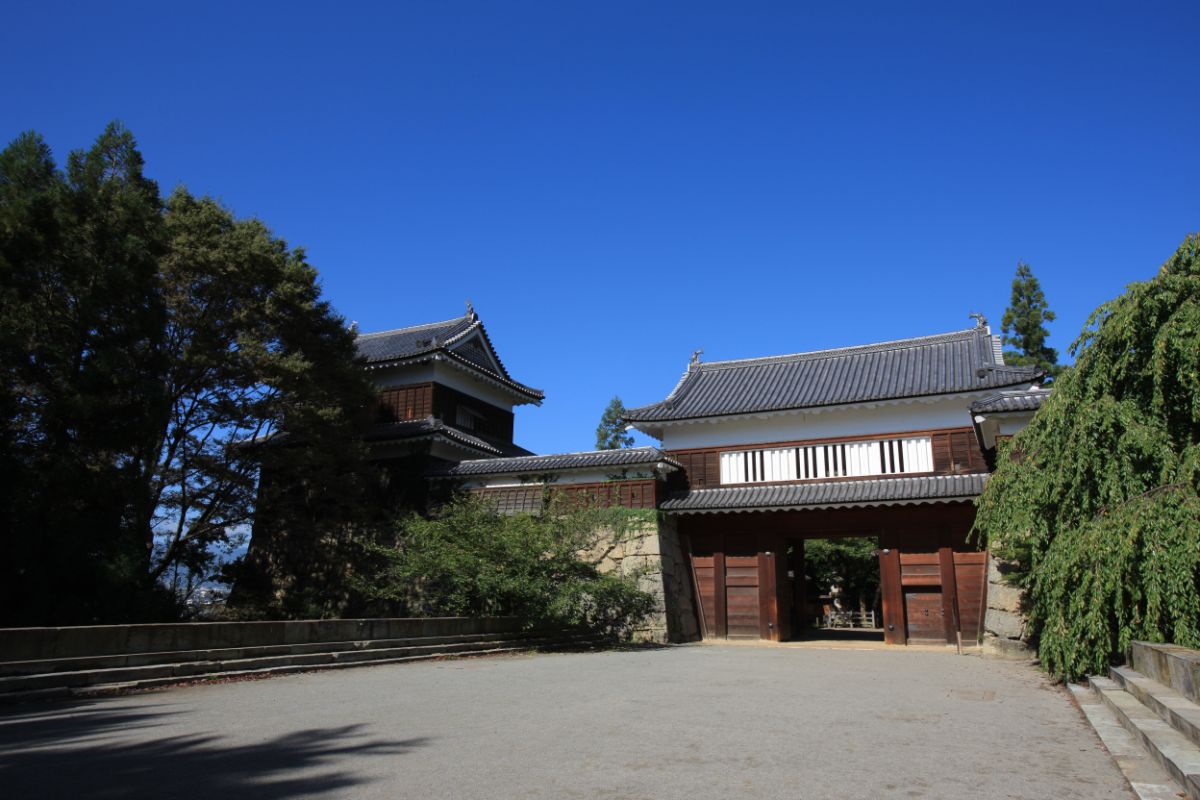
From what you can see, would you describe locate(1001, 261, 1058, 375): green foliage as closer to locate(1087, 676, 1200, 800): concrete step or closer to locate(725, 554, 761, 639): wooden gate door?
locate(725, 554, 761, 639): wooden gate door

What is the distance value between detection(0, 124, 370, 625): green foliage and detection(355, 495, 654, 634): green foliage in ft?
11.9

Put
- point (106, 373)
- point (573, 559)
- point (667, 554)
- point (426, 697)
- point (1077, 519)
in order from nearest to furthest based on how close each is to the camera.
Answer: point (426, 697), point (1077, 519), point (106, 373), point (573, 559), point (667, 554)

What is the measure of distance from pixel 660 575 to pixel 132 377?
41.2ft

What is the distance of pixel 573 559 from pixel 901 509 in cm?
832

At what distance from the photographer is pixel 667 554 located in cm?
2053

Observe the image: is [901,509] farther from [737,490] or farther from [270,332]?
[270,332]

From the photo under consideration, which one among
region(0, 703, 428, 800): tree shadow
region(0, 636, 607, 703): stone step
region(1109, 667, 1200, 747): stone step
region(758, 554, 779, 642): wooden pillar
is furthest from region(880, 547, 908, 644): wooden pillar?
region(0, 703, 428, 800): tree shadow

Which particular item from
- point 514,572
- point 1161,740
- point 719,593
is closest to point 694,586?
point 719,593

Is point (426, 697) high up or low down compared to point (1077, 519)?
down

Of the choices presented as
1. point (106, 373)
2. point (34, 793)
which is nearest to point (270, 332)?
point (106, 373)

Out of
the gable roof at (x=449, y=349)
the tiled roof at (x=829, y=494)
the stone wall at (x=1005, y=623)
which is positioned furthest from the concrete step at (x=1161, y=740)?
the gable roof at (x=449, y=349)

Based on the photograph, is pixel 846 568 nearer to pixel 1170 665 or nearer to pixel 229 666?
pixel 1170 665

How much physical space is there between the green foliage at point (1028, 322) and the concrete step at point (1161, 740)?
28.0 m

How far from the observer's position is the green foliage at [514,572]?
15805mm
